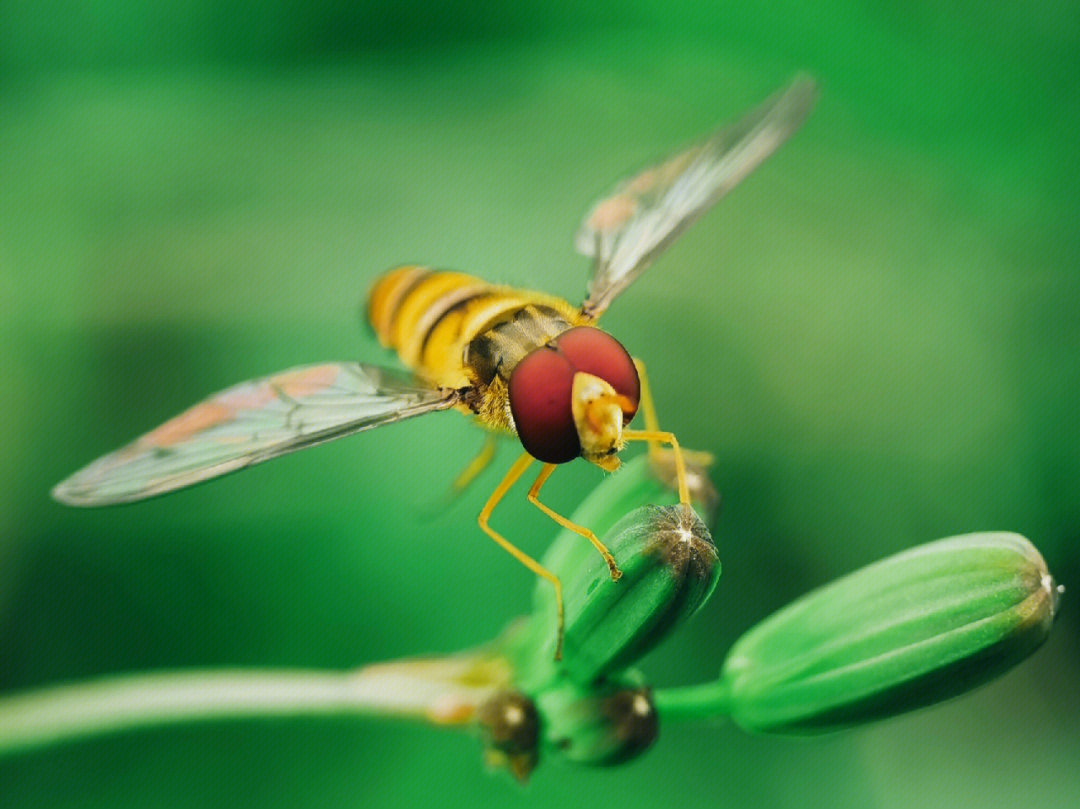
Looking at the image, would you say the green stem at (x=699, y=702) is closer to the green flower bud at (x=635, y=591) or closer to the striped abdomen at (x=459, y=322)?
the green flower bud at (x=635, y=591)

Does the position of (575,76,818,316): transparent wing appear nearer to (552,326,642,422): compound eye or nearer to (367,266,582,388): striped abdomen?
(367,266,582,388): striped abdomen

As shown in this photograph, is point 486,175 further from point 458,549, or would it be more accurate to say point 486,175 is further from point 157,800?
point 157,800

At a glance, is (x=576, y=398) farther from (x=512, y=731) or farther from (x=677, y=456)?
(x=512, y=731)

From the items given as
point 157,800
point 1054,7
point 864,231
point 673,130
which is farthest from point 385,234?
point 1054,7

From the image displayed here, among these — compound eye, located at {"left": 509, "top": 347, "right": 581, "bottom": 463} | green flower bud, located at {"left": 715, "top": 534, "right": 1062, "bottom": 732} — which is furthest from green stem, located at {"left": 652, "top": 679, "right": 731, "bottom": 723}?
compound eye, located at {"left": 509, "top": 347, "right": 581, "bottom": 463}

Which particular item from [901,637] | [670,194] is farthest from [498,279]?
[901,637]

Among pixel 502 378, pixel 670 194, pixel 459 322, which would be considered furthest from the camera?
pixel 670 194
